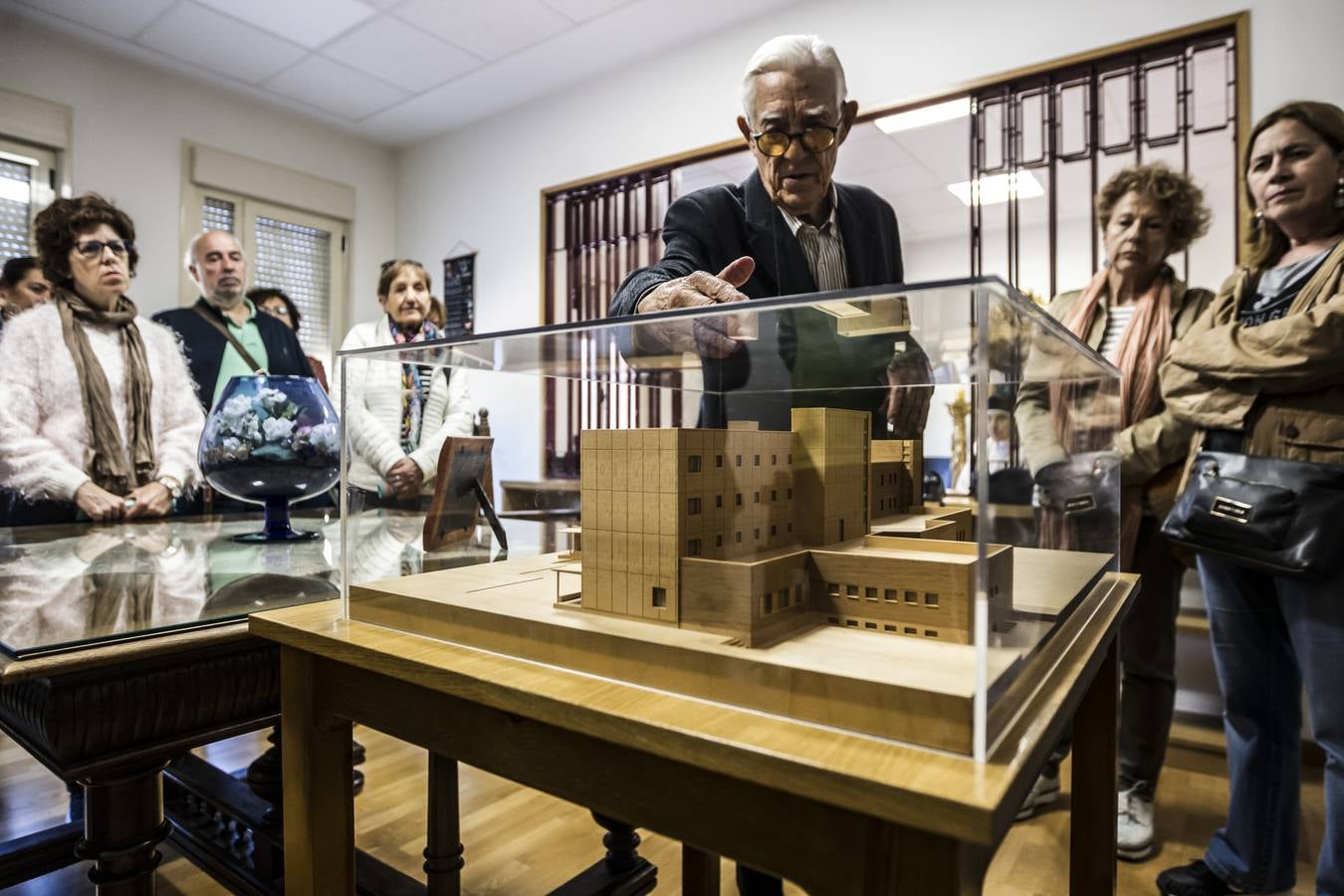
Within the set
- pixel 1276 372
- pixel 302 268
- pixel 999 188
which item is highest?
pixel 302 268

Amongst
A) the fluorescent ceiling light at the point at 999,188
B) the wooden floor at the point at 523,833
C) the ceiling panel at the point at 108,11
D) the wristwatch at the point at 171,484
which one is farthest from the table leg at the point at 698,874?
the ceiling panel at the point at 108,11

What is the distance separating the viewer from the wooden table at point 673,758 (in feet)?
1.49

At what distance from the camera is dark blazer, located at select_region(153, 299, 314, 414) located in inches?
104

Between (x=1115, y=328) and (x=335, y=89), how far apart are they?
433cm

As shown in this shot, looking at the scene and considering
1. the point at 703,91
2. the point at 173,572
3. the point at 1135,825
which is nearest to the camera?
the point at 173,572

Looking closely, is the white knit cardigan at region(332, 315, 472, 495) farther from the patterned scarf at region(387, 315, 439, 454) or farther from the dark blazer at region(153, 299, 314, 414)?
the dark blazer at region(153, 299, 314, 414)

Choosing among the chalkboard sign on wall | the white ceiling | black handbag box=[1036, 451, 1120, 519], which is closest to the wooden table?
black handbag box=[1036, 451, 1120, 519]

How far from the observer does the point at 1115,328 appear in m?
2.04

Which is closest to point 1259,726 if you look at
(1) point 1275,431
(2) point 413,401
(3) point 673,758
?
(1) point 1275,431

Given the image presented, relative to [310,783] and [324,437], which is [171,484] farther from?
[310,783]

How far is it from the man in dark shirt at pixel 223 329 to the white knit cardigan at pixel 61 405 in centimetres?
26

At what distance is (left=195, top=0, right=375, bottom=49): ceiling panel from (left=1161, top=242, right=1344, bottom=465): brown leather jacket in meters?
3.65

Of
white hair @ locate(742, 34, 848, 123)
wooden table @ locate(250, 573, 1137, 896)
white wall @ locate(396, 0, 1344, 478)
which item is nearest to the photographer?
wooden table @ locate(250, 573, 1137, 896)

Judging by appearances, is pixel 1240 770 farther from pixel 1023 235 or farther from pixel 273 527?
pixel 273 527
